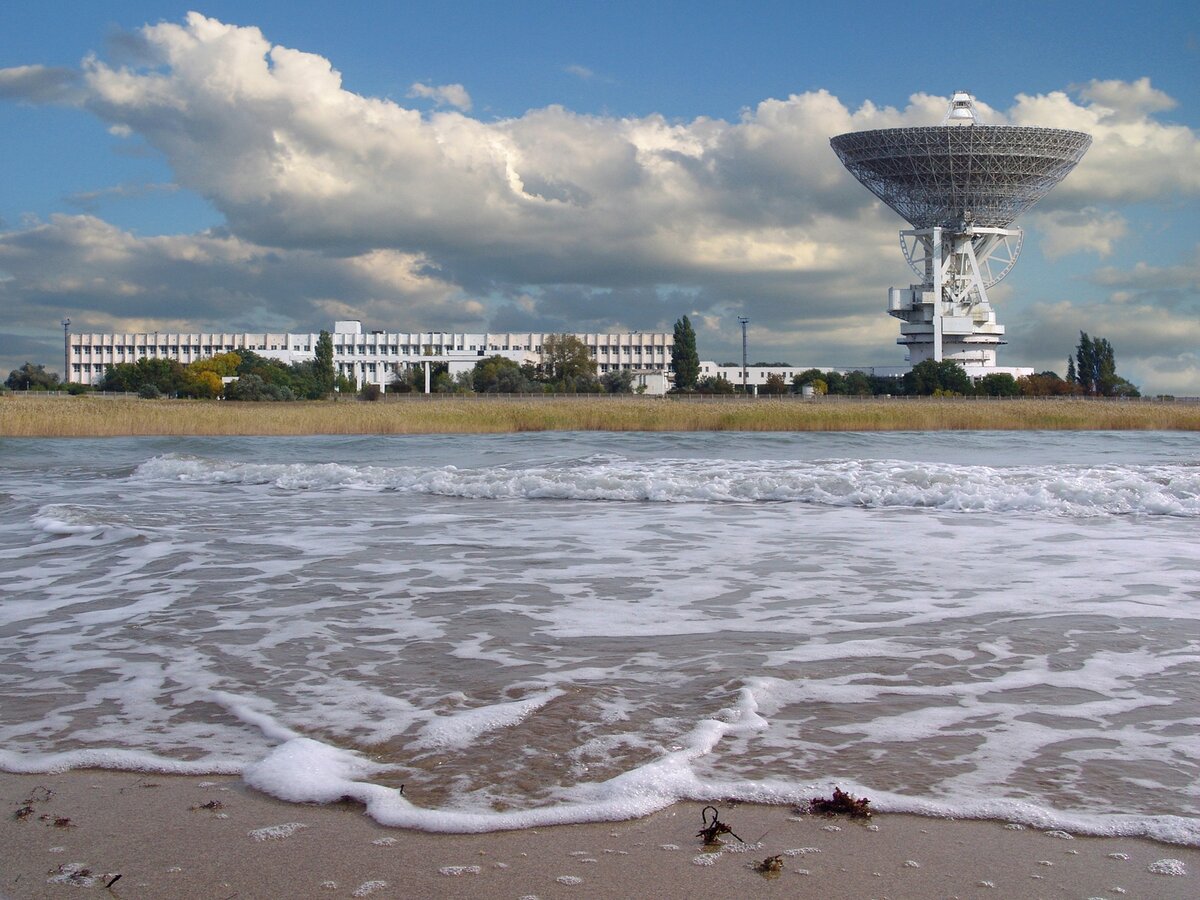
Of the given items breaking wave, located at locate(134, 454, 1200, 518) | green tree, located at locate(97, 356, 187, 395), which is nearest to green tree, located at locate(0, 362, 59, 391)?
green tree, located at locate(97, 356, 187, 395)

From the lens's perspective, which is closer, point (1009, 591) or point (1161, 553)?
point (1009, 591)

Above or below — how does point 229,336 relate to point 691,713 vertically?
above

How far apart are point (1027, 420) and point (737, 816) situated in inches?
1459

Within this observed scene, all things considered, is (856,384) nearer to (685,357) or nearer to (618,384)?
(685,357)

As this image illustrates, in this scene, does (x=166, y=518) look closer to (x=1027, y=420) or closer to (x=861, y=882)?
(x=861, y=882)

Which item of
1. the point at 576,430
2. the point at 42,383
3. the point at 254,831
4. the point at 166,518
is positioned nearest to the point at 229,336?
the point at 42,383

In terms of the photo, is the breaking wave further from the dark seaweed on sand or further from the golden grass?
the golden grass

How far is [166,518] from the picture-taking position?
11633 millimetres

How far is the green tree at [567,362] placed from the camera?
361 feet

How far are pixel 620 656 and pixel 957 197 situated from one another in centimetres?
7752

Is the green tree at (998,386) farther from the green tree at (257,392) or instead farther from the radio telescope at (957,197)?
the green tree at (257,392)

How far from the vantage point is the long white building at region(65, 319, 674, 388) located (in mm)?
139500

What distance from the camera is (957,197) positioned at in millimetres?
75562

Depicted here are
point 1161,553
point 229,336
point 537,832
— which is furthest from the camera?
point 229,336
